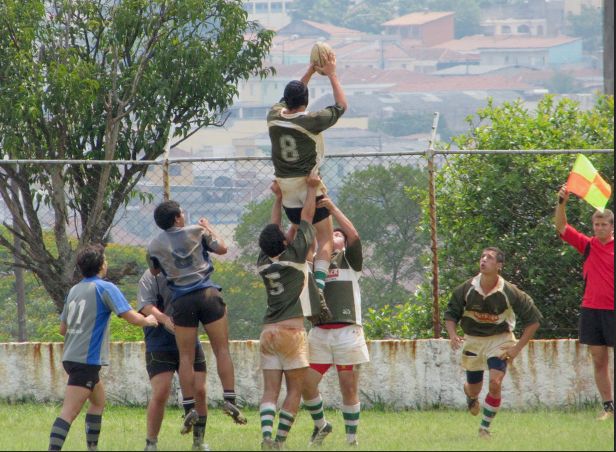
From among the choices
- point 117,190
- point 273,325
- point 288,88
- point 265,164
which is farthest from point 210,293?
point 117,190

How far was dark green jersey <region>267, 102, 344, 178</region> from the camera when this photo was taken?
9.36m

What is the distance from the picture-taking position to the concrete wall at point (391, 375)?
11.1 m

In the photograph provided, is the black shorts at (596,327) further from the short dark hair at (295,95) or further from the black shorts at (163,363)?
the black shorts at (163,363)

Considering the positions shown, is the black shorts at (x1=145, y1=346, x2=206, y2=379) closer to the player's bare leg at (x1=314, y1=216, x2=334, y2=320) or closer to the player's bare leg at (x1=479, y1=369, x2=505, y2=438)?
the player's bare leg at (x1=314, y1=216, x2=334, y2=320)

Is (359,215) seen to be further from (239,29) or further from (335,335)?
(335,335)

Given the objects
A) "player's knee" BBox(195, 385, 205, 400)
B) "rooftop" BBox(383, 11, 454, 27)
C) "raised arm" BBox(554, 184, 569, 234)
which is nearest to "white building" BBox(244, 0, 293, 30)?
"rooftop" BBox(383, 11, 454, 27)

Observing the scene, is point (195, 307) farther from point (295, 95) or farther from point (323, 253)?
point (295, 95)

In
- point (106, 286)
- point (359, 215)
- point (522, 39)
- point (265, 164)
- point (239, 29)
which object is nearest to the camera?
point (106, 286)

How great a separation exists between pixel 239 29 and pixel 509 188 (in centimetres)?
438

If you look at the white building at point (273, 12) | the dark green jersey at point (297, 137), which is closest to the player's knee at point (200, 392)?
the dark green jersey at point (297, 137)

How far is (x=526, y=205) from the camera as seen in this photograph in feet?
38.1

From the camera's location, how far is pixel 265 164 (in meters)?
11.5

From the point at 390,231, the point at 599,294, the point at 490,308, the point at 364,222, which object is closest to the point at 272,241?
the point at 490,308

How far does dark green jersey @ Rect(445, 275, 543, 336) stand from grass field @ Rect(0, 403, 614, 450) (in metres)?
0.80
